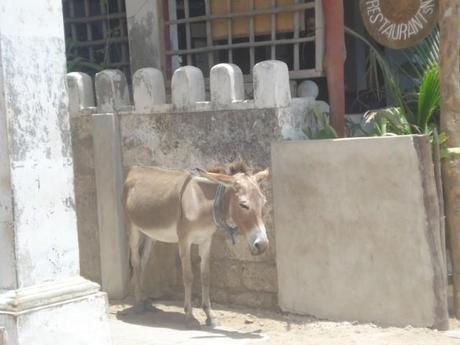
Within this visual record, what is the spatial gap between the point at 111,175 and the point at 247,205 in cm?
232

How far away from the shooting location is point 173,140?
26.2 feet

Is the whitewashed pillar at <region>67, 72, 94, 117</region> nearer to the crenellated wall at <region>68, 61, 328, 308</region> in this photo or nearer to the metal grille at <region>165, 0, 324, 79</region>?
the crenellated wall at <region>68, 61, 328, 308</region>

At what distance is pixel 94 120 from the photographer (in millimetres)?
8484

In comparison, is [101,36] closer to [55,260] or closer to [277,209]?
[277,209]

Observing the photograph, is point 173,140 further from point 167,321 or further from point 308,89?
point 167,321

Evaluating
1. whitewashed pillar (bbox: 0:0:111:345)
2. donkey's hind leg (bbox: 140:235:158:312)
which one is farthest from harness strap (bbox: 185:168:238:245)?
whitewashed pillar (bbox: 0:0:111:345)

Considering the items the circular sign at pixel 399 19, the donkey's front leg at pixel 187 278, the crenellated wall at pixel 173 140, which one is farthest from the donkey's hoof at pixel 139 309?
the circular sign at pixel 399 19

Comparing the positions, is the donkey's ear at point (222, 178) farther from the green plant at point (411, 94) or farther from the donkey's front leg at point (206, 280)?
→ the green plant at point (411, 94)

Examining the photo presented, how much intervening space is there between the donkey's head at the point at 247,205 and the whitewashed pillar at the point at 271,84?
0.83 m

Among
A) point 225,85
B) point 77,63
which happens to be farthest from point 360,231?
point 77,63

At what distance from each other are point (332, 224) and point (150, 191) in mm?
1791

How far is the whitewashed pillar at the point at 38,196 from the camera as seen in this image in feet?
15.5

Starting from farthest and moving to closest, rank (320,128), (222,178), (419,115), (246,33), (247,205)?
(246,33) → (320,128) → (419,115) → (222,178) → (247,205)

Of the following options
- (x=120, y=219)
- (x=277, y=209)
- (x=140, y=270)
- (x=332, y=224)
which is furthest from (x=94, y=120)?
(x=332, y=224)
